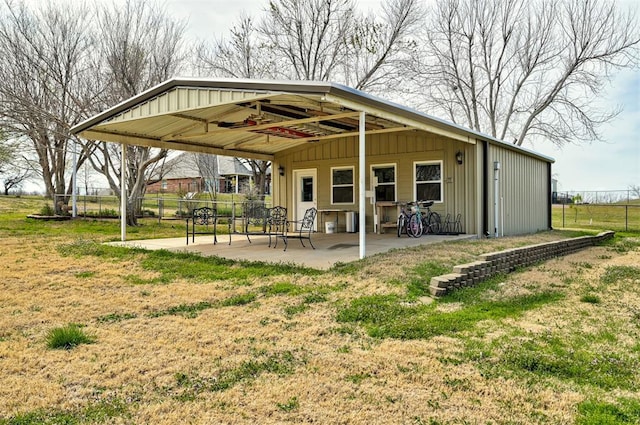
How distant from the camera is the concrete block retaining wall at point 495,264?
17.4 ft

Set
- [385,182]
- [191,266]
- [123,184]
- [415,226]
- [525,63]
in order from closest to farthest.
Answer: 1. [191,266]
2. [123,184]
3. [415,226]
4. [385,182]
5. [525,63]

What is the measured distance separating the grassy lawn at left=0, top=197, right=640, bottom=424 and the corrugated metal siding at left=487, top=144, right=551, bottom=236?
213 inches

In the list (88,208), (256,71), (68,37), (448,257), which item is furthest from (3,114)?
(448,257)

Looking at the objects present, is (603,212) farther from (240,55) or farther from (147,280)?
(147,280)

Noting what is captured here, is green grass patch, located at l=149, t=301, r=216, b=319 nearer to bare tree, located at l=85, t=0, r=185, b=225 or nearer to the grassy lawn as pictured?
the grassy lawn

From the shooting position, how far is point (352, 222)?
12281 millimetres

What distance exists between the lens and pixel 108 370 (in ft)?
9.89

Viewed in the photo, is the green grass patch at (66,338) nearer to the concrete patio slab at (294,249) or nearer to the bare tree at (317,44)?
the concrete patio slab at (294,249)

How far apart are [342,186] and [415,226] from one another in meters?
2.91

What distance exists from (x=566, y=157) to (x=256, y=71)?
14.8 m

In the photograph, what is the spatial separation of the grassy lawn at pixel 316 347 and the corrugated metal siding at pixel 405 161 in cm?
458

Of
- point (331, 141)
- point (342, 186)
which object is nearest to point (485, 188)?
point (342, 186)

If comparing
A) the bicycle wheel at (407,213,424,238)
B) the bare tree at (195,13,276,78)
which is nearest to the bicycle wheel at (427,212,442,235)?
the bicycle wheel at (407,213,424,238)

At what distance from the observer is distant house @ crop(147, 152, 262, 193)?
27.4 meters
